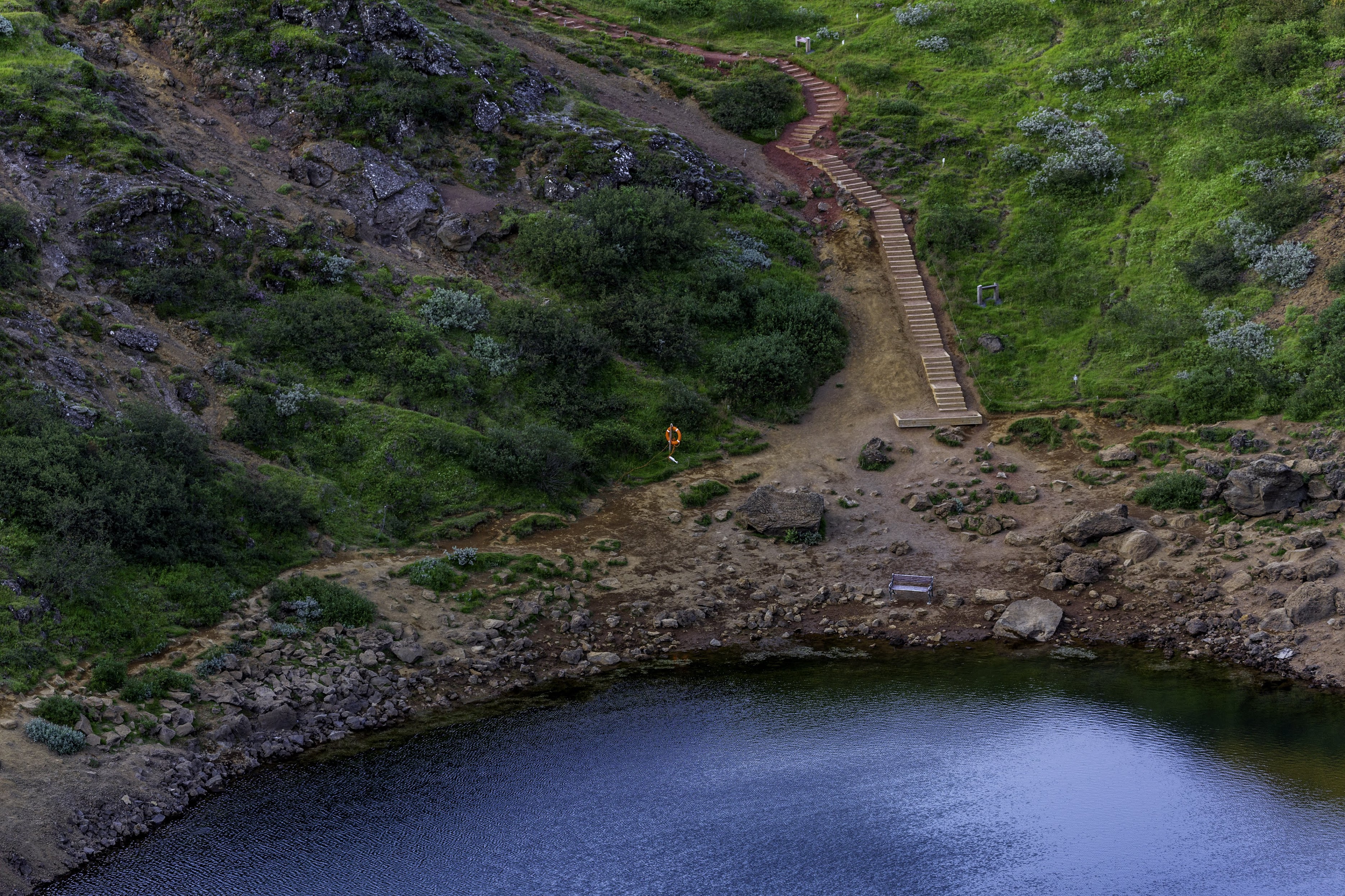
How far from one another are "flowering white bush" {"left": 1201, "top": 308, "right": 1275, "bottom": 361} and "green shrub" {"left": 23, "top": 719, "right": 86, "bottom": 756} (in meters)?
32.0

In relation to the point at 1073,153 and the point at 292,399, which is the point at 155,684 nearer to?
the point at 292,399

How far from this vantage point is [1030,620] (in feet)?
85.1

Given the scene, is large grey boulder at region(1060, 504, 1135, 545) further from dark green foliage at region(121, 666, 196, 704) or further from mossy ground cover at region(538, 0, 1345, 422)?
dark green foliage at region(121, 666, 196, 704)

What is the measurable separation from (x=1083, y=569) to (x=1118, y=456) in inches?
208

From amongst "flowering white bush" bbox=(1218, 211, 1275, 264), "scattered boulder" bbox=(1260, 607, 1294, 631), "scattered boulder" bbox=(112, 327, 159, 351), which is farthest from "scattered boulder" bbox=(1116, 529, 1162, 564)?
"scattered boulder" bbox=(112, 327, 159, 351)

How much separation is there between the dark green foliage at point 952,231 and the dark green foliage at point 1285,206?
9.06m

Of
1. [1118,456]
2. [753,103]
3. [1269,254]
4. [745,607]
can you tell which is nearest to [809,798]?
[745,607]

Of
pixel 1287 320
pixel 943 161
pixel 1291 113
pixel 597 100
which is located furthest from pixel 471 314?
pixel 1291 113

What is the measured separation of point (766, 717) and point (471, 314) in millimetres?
16941

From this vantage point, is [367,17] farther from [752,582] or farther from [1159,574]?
[1159,574]

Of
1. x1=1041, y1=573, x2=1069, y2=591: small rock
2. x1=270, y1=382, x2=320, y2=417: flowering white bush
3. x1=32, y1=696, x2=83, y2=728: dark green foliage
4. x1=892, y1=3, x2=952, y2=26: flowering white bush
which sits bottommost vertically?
x1=32, y1=696, x2=83, y2=728: dark green foliage

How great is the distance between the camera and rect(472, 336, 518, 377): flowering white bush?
32.4 meters

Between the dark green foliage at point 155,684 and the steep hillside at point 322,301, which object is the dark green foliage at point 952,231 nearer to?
the steep hillside at point 322,301

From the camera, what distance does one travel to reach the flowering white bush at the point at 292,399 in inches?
1131
